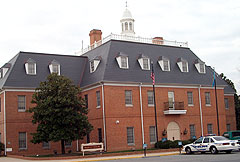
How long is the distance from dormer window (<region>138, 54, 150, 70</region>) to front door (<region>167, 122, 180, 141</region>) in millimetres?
6856

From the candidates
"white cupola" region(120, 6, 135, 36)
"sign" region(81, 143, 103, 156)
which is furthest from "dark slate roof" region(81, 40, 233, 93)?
"sign" region(81, 143, 103, 156)

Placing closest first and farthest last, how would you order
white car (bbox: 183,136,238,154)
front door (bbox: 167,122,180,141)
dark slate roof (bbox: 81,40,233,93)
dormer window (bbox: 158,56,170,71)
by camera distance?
white car (bbox: 183,136,238,154) < dark slate roof (bbox: 81,40,233,93) < front door (bbox: 167,122,180,141) < dormer window (bbox: 158,56,170,71)

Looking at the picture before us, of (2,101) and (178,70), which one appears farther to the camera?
(178,70)

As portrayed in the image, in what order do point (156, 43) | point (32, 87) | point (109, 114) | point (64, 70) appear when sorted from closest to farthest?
point (109, 114), point (32, 87), point (64, 70), point (156, 43)

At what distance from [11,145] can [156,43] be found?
21.3 meters

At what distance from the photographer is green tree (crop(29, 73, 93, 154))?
103 feet

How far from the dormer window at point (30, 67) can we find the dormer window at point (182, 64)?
16.8 meters

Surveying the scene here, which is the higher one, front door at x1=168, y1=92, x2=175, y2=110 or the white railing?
the white railing

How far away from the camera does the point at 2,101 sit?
37906 mm

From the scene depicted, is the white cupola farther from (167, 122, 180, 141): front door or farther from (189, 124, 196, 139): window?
(189, 124, 196, 139): window

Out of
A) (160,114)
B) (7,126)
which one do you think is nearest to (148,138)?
(160,114)

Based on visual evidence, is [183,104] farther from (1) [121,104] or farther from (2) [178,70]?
(1) [121,104]

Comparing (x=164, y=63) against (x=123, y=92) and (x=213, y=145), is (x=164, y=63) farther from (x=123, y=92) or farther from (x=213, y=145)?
(x=213, y=145)

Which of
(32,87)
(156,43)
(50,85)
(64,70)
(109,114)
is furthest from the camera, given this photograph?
(156,43)
